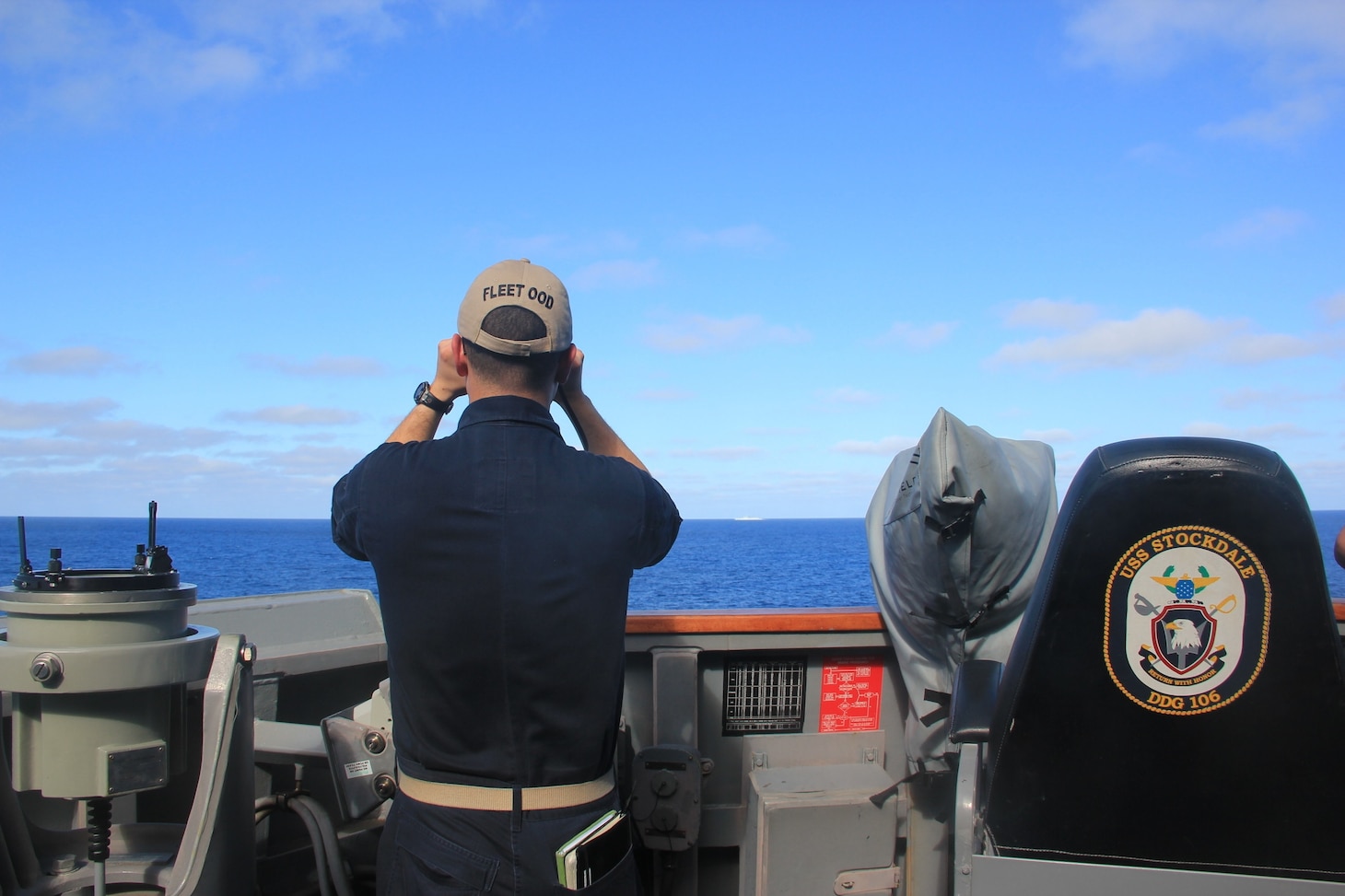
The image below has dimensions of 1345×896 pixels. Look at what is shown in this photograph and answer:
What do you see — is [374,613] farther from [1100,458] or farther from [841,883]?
[1100,458]

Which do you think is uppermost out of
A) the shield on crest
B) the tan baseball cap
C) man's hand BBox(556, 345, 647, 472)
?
the tan baseball cap

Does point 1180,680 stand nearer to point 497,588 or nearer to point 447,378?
point 497,588

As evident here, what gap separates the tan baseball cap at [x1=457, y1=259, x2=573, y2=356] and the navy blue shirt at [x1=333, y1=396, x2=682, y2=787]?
0.34ft

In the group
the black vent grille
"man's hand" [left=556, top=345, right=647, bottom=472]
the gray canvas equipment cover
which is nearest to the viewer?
"man's hand" [left=556, top=345, right=647, bottom=472]

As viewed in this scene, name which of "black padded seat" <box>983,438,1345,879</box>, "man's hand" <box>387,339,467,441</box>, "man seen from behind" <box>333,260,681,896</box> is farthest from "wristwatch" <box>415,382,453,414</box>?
"black padded seat" <box>983,438,1345,879</box>

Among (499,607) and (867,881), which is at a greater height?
(499,607)

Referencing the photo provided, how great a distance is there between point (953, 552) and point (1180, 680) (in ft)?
2.96

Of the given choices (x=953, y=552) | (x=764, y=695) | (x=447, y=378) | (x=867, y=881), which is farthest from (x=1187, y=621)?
(x=764, y=695)

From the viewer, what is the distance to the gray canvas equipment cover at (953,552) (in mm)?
2672

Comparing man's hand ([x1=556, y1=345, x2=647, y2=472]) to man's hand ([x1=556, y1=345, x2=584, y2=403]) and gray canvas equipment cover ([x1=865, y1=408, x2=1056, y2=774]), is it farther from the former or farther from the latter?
gray canvas equipment cover ([x1=865, y1=408, x2=1056, y2=774])

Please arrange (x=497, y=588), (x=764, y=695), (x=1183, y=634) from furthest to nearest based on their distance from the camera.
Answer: (x=764, y=695)
(x=1183, y=634)
(x=497, y=588)

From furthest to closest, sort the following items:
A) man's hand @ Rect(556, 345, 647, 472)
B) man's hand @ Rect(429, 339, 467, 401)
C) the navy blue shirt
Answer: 1. man's hand @ Rect(556, 345, 647, 472)
2. man's hand @ Rect(429, 339, 467, 401)
3. the navy blue shirt

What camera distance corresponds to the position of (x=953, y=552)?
2.72 metres

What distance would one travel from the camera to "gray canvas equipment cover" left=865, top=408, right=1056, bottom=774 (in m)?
2.67
